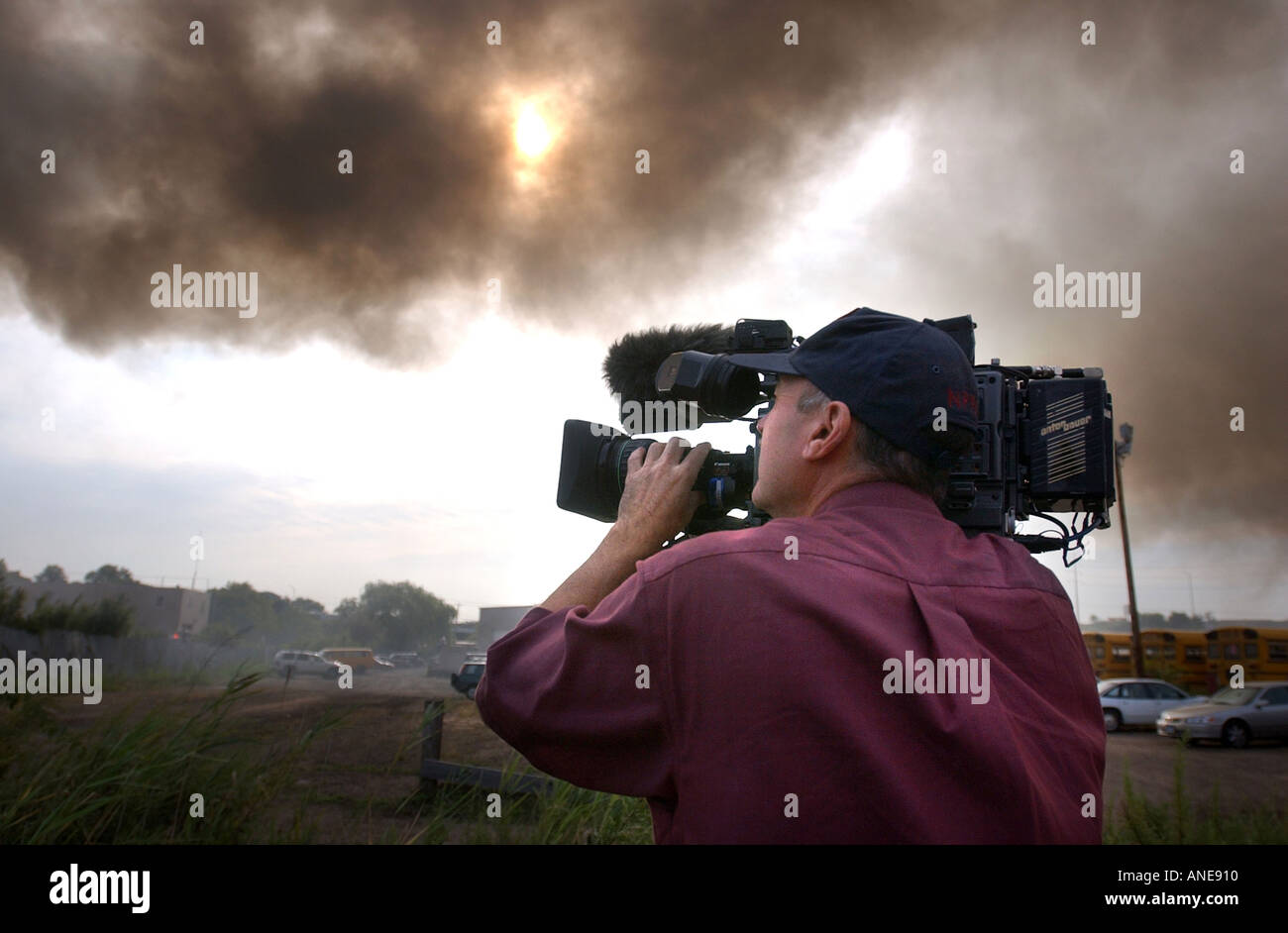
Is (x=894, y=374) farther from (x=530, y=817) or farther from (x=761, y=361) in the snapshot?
(x=530, y=817)

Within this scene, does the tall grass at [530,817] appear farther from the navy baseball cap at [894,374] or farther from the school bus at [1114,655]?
the school bus at [1114,655]

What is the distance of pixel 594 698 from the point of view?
1.34 metres

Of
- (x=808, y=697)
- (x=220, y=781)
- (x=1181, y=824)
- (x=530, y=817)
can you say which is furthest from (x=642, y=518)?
(x=1181, y=824)

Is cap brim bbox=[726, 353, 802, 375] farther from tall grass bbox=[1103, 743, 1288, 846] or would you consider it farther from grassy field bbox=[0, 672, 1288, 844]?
tall grass bbox=[1103, 743, 1288, 846]

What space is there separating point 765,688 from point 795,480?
55 cm

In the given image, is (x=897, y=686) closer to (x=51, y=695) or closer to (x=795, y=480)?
(x=795, y=480)

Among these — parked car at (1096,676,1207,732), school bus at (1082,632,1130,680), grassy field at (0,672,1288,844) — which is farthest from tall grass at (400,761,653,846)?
school bus at (1082,632,1130,680)

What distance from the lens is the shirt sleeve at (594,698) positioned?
1323 millimetres

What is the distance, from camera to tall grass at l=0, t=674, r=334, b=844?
3986mm

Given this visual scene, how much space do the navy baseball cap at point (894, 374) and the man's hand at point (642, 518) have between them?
379 millimetres

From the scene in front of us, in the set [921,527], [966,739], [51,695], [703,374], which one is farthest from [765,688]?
[51,695]

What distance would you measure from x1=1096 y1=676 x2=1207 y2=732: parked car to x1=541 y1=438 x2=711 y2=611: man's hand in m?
19.3

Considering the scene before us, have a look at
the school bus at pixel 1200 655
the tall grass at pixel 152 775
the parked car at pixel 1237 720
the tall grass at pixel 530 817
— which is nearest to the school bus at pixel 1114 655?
the school bus at pixel 1200 655
